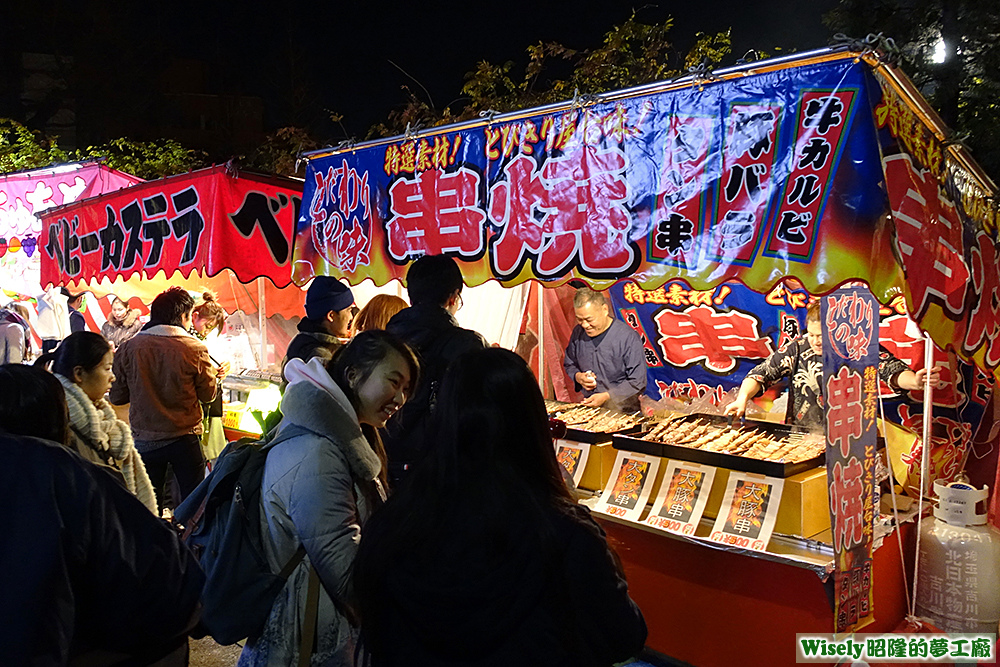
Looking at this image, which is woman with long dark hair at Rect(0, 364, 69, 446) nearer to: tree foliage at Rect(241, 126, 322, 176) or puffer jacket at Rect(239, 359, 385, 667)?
puffer jacket at Rect(239, 359, 385, 667)

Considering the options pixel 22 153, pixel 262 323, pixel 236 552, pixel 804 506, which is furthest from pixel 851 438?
pixel 22 153

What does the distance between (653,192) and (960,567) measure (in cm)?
291

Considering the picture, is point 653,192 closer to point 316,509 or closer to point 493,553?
point 316,509

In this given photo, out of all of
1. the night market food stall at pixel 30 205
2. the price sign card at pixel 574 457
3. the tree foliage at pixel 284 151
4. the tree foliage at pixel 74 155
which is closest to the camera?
the price sign card at pixel 574 457

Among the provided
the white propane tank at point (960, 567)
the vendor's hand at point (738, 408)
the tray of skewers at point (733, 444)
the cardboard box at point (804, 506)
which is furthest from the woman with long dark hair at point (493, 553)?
the vendor's hand at point (738, 408)

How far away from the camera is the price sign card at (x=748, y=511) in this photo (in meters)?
3.98

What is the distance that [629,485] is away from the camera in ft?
15.3

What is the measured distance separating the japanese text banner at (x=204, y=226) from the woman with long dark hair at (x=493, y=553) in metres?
5.34

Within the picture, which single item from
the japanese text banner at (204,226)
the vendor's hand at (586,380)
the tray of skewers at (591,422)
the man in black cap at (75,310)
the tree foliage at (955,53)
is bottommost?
the tray of skewers at (591,422)

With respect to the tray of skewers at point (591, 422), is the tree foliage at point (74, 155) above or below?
above

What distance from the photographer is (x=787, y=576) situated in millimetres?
3887

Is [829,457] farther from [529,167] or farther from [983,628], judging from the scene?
[529,167]

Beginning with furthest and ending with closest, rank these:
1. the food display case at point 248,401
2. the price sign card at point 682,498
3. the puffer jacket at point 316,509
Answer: the food display case at point 248,401 → the price sign card at point 682,498 → the puffer jacket at point 316,509

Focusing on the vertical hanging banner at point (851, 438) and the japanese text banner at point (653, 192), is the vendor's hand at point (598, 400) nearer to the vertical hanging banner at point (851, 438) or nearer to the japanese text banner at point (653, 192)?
the japanese text banner at point (653, 192)
